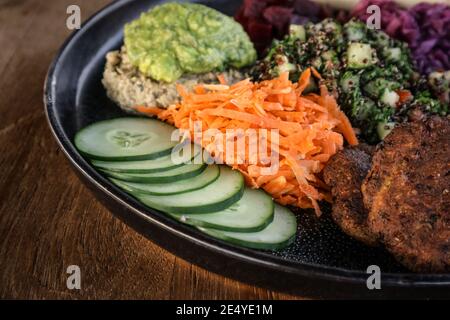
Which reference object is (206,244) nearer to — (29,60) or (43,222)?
(43,222)

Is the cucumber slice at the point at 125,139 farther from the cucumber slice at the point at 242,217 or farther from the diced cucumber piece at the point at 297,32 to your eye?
the diced cucumber piece at the point at 297,32

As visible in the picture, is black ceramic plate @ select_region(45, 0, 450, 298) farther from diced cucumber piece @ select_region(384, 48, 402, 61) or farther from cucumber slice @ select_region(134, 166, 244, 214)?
diced cucumber piece @ select_region(384, 48, 402, 61)

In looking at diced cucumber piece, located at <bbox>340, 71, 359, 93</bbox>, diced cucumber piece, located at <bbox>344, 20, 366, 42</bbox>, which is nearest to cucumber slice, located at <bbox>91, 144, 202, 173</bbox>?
diced cucumber piece, located at <bbox>340, 71, 359, 93</bbox>

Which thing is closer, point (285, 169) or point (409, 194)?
point (409, 194)

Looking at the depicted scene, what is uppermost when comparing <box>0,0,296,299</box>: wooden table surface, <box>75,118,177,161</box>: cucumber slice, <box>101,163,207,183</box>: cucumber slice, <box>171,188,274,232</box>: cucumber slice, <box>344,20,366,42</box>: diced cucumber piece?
<box>344,20,366,42</box>: diced cucumber piece

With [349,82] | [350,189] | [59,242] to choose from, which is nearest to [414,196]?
[350,189]
